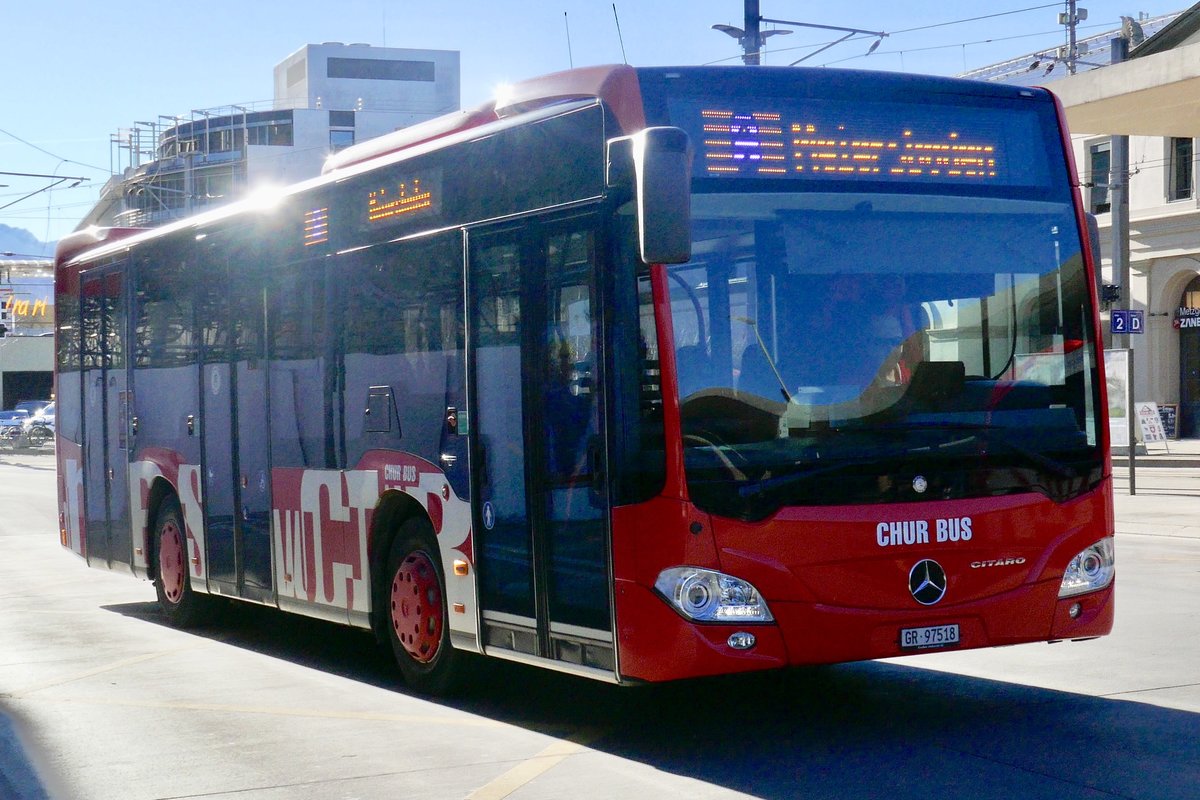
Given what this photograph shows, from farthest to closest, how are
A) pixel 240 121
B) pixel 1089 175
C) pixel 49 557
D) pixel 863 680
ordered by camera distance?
pixel 240 121
pixel 1089 175
pixel 49 557
pixel 863 680

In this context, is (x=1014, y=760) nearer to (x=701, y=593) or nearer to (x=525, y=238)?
(x=701, y=593)

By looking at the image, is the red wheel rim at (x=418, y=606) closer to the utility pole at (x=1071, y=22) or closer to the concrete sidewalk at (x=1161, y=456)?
the concrete sidewalk at (x=1161, y=456)

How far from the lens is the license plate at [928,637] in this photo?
275 inches

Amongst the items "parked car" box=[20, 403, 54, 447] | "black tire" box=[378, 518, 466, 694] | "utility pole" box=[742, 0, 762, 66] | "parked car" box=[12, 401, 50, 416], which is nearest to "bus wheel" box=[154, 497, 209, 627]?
"black tire" box=[378, 518, 466, 694]

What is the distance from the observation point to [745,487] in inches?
270

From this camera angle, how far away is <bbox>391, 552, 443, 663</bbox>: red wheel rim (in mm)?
8703

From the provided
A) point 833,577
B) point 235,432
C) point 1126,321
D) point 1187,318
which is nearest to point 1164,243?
point 1187,318

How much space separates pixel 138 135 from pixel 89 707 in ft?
304

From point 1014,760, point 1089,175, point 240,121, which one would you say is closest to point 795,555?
point 1014,760

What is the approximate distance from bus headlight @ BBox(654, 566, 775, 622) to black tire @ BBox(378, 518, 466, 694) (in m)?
2.02

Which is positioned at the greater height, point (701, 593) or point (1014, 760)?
point (701, 593)

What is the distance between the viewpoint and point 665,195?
21.2ft

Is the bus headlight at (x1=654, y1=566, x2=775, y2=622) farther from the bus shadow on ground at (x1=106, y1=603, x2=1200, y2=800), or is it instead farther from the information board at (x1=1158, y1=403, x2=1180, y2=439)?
the information board at (x1=1158, y1=403, x2=1180, y2=439)

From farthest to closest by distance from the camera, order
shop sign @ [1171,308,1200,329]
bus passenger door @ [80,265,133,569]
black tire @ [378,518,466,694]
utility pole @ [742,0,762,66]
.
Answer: shop sign @ [1171,308,1200,329]
utility pole @ [742,0,762,66]
bus passenger door @ [80,265,133,569]
black tire @ [378,518,466,694]
